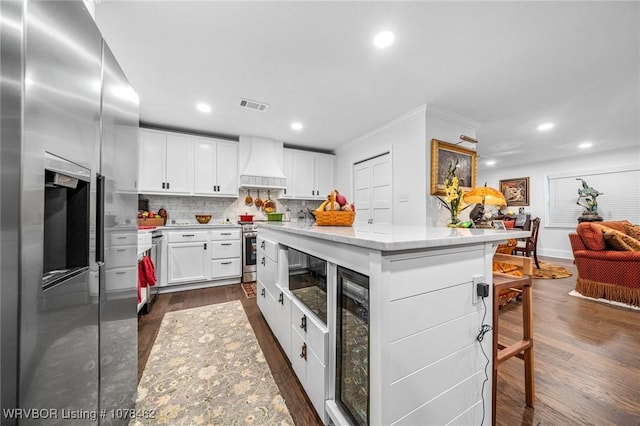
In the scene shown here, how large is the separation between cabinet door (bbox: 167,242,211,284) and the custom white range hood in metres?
1.30

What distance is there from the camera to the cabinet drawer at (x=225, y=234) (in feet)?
11.8

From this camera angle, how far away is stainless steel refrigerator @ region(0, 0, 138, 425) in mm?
485

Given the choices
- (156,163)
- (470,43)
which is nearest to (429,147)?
(470,43)

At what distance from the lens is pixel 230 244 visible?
3695 mm

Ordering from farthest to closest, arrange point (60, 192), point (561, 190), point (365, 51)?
1. point (561, 190)
2. point (365, 51)
3. point (60, 192)

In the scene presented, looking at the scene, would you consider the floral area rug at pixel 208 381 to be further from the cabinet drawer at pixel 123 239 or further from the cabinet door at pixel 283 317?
the cabinet drawer at pixel 123 239

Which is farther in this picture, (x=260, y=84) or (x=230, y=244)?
(x=230, y=244)

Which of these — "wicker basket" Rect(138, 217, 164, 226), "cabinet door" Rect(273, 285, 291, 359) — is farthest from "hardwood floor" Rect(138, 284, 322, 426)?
"wicker basket" Rect(138, 217, 164, 226)

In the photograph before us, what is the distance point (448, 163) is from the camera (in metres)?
3.21

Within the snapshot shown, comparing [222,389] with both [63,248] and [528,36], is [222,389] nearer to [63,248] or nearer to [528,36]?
[63,248]

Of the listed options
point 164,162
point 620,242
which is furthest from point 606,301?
point 164,162

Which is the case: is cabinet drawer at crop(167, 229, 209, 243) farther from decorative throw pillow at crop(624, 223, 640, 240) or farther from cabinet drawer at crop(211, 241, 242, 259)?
decorative throw pillow at crop(624, 223, 640, 240)

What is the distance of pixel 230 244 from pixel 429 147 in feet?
10.6

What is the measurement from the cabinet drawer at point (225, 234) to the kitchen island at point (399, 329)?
269 cm
